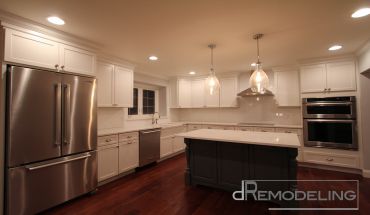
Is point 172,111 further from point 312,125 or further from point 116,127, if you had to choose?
point 312,125

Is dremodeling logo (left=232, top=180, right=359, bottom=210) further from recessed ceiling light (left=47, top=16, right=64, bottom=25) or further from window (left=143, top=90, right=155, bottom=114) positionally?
window (left=143, top=90, right=155, bottom=114)

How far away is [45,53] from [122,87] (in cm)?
167

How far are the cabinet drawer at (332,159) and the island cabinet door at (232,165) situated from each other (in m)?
2.23

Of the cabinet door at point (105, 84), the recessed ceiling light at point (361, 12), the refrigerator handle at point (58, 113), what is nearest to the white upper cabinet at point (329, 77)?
the recessed ceiling light at point (361, 12)

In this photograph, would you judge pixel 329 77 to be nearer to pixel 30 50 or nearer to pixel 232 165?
pixel 232 165

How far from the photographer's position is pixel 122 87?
155 inches

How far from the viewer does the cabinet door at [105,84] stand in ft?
11.4

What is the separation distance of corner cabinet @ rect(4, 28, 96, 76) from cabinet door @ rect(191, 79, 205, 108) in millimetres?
3441

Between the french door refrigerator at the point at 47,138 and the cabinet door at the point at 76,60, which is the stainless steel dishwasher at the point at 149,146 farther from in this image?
the cabinet door at the point at 76,60

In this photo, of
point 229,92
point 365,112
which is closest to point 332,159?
point 365,112

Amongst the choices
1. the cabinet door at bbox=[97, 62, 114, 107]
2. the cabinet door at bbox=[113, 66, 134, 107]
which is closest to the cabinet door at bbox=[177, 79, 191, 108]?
the cabinet door at bbox=[113, 66, 134, 107]

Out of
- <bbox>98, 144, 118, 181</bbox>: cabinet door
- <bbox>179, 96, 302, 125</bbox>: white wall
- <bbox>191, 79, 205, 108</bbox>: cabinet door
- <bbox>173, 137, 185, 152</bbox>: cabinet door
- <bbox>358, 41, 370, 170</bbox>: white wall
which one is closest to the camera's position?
<bbox>98, 144, 118, 181</bbox>: cabinet door

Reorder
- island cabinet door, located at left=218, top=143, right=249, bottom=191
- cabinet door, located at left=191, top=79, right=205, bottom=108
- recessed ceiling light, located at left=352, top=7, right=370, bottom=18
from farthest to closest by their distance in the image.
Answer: cabinet door, located at left=191, top=79, right=205, bottom=108 < island cabinet door, located at left=218, top=143, right=249, bottom=191 < recessed ceiling light, located at left=352, top=7, right=370, bottom=18

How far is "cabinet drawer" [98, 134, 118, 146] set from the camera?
310 cm
